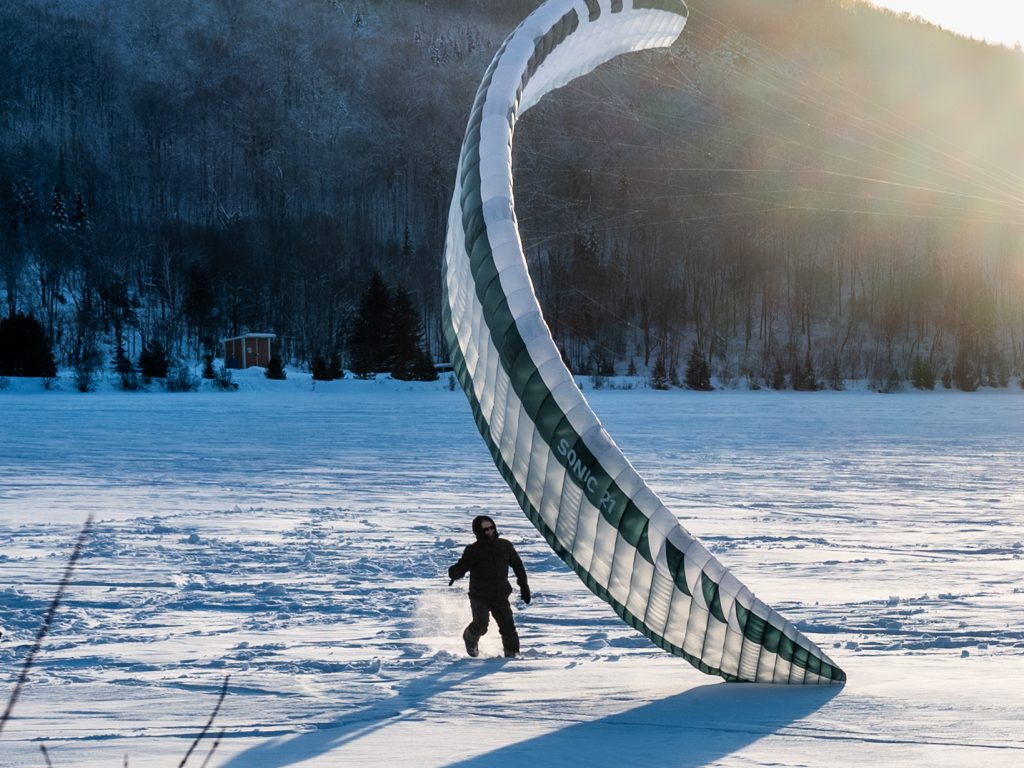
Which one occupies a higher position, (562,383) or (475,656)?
(562,383)

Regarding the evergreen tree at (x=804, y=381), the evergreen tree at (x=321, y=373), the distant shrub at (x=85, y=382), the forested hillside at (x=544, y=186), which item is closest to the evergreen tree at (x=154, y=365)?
the distant shrub at (x=85, y=382)

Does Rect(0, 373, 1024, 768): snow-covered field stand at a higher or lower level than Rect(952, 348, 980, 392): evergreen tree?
lower

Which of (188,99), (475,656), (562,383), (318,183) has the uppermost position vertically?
(188,99)

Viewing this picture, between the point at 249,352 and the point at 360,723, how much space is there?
57.7 metres

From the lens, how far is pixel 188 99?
388 ft

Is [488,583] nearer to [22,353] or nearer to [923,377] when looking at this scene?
[22,353]

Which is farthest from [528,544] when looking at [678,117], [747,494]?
[678,117]

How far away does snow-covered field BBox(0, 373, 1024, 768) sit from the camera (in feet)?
17.9

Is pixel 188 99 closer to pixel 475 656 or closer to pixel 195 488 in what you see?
pixel 195 488

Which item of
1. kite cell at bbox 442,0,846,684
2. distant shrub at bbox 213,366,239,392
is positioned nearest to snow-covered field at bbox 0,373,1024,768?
kite cell at bbox 442,0,846,684

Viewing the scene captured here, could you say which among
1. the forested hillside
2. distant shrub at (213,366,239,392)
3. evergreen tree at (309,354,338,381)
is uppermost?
the forested hillside

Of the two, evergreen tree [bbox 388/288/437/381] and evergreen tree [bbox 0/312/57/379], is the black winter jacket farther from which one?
evergreen tree [bbox 0/312/57/379]

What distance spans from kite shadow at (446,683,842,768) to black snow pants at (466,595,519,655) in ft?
4.57

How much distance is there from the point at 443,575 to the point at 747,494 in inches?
291
